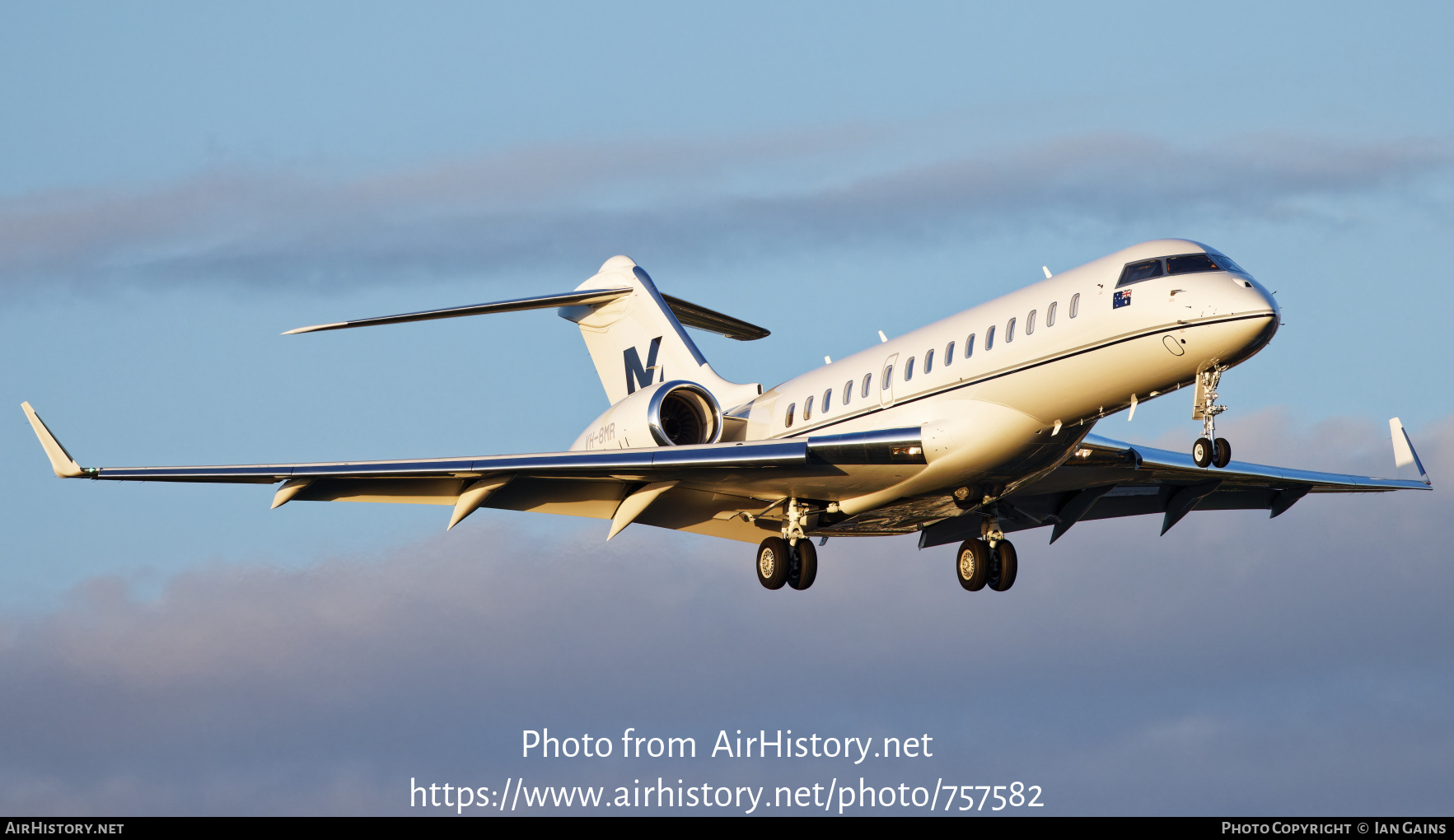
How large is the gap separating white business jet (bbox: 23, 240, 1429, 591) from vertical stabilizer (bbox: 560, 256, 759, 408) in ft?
0.20

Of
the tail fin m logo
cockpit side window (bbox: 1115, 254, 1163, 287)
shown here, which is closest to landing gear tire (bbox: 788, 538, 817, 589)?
the tail fin m logo

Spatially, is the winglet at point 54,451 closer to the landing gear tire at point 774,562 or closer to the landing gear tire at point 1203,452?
the landing gear tire at point 774,562

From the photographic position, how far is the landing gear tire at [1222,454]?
A: 1981 centimetres

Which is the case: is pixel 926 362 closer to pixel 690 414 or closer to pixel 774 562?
pixel 774 562

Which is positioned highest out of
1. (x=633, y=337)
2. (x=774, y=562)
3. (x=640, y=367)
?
(x=633, y=337)

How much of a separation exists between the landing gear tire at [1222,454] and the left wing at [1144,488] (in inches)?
158

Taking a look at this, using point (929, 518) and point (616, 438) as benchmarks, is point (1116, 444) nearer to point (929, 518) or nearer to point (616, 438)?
point (929, 518)

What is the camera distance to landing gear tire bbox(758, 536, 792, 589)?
82.6 feet

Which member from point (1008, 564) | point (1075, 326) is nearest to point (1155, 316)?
point (1075, 326)

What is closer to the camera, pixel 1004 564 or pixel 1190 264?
pixel 1190 264

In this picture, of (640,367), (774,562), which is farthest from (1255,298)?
(640,367)

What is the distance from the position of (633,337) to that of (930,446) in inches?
379

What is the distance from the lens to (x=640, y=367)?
30.4 m

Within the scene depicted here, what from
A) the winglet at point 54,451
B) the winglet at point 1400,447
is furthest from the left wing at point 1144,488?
the winglet at point 54,451
